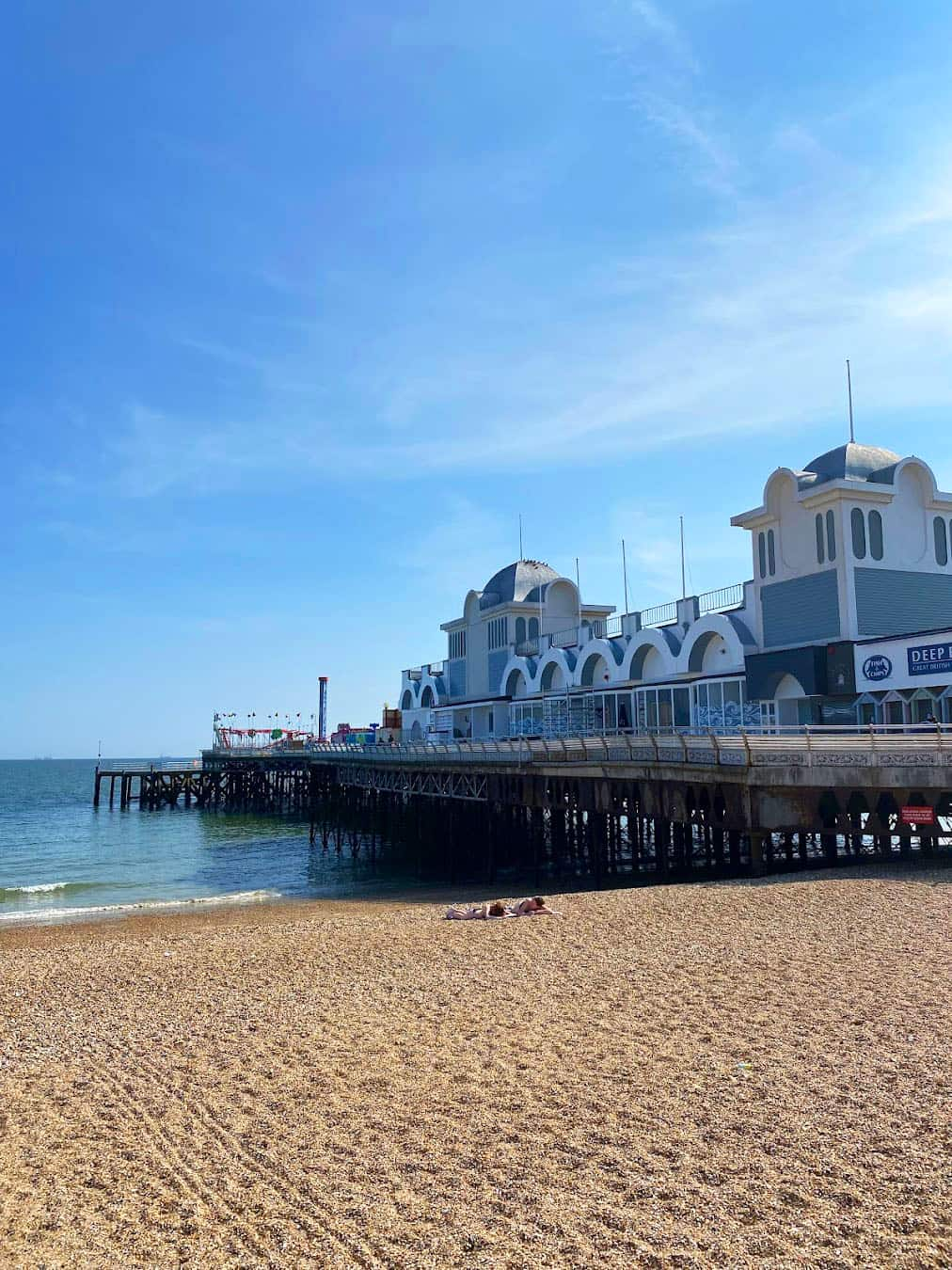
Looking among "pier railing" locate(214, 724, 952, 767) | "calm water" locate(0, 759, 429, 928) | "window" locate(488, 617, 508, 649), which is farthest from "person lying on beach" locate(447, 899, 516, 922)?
"window" locate(488, 617, 508, 649)

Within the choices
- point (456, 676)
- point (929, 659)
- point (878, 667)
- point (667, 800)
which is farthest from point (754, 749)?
point (456, 676)

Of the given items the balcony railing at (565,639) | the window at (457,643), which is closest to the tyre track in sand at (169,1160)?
the balcony railing at (565,639)

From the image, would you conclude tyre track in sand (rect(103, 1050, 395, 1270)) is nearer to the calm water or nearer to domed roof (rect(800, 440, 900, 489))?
the calm water

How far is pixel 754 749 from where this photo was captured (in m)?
16.8

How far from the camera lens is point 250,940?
12906 mm

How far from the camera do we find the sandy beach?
4562mm

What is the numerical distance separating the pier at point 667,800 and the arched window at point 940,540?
6.66m

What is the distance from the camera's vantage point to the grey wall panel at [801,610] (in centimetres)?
2462

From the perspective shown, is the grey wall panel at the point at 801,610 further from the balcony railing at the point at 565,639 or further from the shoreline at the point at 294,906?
the balcony railing at the point at 565,639

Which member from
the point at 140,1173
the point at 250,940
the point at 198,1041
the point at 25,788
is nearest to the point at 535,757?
the point at 250,940

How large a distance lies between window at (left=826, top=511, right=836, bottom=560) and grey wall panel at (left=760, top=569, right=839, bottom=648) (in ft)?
1.59

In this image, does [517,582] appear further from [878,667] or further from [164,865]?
[878,667]

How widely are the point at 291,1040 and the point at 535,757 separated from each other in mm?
17621

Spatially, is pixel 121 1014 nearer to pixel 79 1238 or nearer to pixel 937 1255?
pixel 79 1238
